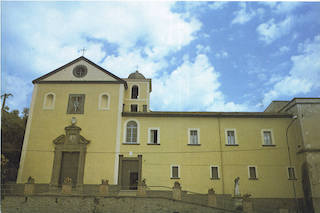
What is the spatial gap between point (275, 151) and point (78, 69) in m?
21.0

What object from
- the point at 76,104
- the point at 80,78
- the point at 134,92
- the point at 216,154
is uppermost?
the point at 134,92

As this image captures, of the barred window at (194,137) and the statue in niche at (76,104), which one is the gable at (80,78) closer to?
the statue in niche at (76,104)

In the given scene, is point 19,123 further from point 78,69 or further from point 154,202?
point 154,202

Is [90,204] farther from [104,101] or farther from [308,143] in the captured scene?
[308,143]

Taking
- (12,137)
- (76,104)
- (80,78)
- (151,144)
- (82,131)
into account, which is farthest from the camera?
(12,137)

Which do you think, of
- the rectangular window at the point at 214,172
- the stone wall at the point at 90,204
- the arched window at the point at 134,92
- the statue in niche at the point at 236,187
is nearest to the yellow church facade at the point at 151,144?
the rectangular window at the point at 214,172

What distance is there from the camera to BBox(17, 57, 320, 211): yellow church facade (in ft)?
84.4

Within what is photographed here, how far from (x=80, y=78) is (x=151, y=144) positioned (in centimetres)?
994

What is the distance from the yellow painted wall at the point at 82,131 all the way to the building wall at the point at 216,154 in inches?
67.2

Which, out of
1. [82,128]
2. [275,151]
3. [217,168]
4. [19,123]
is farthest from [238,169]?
[19,123]

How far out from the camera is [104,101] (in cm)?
2838

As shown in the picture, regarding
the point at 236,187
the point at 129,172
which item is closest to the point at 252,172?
the point at 236,187

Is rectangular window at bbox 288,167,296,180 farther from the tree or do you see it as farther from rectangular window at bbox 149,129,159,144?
the tree

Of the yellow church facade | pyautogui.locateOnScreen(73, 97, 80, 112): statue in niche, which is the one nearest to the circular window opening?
the yellow church facade
